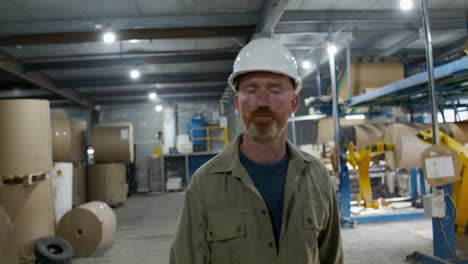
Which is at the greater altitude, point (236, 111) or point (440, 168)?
point (236, 111)

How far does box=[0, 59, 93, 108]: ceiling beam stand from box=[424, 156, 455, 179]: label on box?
8.07m

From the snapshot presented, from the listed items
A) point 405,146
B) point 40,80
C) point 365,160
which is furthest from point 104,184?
point 405,146

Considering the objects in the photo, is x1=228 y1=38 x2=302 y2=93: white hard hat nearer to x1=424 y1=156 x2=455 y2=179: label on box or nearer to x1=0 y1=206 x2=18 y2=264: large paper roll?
x1=424 y1=156 x2=455 y2=179: label on box

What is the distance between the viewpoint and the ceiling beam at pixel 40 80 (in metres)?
8.46

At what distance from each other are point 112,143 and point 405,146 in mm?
8234

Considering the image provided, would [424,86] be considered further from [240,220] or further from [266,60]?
[240,220]

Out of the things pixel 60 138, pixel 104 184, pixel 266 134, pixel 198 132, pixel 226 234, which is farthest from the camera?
pixel 198 132

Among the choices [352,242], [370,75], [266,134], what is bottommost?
[352,242]

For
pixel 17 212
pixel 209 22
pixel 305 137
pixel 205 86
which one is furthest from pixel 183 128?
pixel 17 212

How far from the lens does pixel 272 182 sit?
65.5 inches

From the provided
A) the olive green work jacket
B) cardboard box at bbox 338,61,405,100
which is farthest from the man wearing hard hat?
cardboard box at bbox 338,61,405,100

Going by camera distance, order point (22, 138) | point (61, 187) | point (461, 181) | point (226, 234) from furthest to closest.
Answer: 1. point (61, 187)
2. point (22, 138)
3. point (461, 181)
4. point (226, 234)

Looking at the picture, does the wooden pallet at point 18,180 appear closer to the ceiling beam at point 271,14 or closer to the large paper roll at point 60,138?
the large paper roll at point 60,138

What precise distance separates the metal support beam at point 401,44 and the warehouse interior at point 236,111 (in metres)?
0.03
